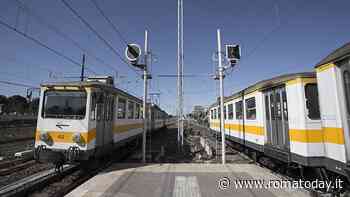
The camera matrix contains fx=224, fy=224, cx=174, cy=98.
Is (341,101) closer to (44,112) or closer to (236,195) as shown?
(236,195)

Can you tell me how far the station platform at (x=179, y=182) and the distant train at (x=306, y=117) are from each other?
1.02 m

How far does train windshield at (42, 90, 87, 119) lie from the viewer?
25.2 feet

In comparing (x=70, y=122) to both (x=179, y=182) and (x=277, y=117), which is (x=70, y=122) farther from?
(x=277, y=117)

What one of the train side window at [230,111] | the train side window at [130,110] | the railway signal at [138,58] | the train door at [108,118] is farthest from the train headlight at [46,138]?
the train side window at [230,111]

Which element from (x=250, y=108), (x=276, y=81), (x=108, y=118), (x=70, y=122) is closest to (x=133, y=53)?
(x=108, y=118)

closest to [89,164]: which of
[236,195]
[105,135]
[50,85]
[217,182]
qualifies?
[105,135]

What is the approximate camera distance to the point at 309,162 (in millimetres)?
6035

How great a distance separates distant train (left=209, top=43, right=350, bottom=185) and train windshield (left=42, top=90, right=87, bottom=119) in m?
6.64

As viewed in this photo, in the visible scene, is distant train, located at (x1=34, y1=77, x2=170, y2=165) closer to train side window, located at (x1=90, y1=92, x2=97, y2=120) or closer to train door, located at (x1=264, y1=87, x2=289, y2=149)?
train side window, located at (x1=90, y1=92, x2=97, y2=120)

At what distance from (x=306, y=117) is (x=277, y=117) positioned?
136 centimetres

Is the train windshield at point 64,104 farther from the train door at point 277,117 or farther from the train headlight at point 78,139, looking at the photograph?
the train door at point 277,117

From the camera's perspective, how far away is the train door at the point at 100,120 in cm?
817

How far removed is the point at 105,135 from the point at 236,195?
5.60 metres

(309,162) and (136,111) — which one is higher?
(136,111)
